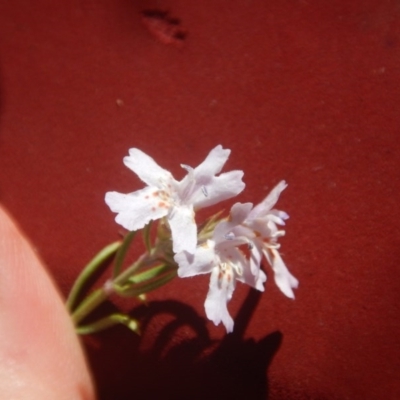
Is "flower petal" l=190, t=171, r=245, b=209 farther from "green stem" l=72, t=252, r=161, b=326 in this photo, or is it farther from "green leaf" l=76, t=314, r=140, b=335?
"green leaf" l=76, t=314, r=140, b=335

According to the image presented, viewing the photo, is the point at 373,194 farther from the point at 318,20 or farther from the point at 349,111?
the point at 318,20

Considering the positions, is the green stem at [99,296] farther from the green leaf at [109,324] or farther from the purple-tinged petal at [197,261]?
the purple-tinged petal at [197,261]

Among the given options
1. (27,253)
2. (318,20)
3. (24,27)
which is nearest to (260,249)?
(27,253)

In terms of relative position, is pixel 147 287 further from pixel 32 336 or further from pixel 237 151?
pixel 237 151

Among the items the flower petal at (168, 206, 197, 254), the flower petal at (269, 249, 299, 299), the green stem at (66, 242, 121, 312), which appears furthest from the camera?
the green stem at (66, 242, 121, 312)

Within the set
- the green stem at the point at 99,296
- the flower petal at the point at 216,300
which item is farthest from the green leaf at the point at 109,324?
the flower petal at the point at 216,300

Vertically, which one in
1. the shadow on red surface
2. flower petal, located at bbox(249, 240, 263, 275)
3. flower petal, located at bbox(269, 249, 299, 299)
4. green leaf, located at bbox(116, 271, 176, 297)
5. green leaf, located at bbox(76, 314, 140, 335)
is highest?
flower petal, located at bbox(249, 240, 263, 275)

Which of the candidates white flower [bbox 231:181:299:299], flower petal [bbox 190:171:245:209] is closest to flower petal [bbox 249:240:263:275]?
white flower [bbox 231:181:299:299]
